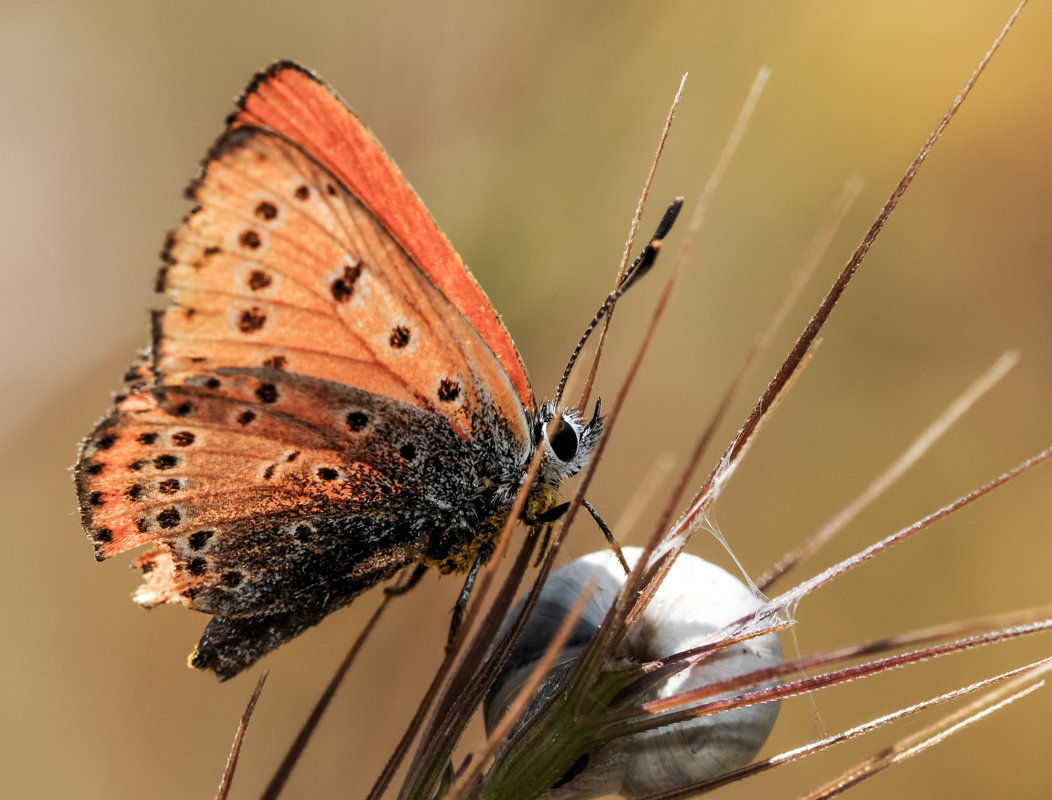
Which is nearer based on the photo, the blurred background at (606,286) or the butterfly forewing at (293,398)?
the butterfly forewing at (293,398)

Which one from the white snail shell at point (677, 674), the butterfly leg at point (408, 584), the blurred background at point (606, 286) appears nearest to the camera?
the white snail shell at point (677, 674)

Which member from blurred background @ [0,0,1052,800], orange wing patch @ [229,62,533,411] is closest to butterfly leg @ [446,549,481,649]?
orange wing patch @ [229,62,533,411]

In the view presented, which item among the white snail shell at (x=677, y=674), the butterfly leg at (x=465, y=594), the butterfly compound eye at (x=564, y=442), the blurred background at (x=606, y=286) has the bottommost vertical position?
the white snail shell at (x=677, y=674)

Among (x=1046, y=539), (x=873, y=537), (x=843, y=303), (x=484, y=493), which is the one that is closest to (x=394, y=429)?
(x=484, y=493)

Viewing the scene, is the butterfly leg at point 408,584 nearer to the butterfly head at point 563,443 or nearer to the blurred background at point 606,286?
the butterfly head at point 563,443

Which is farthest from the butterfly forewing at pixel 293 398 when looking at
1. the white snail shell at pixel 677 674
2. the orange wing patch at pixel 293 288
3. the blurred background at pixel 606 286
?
the blurred background at pixel 606 286

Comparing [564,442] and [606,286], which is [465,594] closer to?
[564,442]
